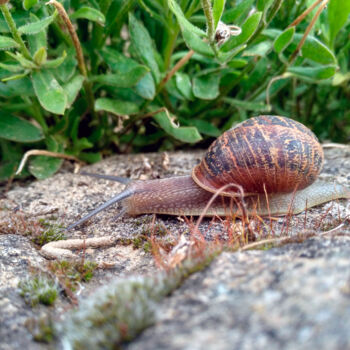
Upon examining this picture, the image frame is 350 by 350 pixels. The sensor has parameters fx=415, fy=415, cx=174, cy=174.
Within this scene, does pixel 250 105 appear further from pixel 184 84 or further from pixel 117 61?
pixel 117 61

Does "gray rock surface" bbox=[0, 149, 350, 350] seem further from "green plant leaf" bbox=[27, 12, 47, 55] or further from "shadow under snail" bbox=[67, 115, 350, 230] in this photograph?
"green plant leaf" bbox=[27, 12, 47, 55]

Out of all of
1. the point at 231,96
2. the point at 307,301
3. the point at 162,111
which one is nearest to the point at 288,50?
the point at 231,96

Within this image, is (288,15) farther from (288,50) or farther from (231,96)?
(231,96)

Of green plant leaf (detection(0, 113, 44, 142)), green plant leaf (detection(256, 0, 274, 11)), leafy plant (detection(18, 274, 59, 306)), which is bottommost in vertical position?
leafy plant (detection(18, 274, 59, 306))

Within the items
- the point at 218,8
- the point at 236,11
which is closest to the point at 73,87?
the point at 218,8

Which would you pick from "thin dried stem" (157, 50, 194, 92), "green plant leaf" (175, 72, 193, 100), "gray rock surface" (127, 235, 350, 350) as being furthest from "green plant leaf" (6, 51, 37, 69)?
"gray rock surface" (127, 235, 350, 350)

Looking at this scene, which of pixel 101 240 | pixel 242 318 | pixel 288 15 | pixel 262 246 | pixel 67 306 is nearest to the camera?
pixel 242 318
